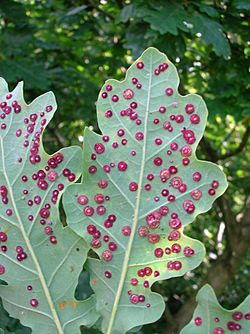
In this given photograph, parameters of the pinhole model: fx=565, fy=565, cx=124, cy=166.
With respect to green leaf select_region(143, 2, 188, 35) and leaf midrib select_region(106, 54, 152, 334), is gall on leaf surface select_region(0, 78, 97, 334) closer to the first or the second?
leaf midrib select_region(106, 54, 152, 334)

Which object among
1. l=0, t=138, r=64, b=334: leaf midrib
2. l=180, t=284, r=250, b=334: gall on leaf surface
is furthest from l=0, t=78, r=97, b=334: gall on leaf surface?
l=180, t=284, r=250, b=334: gall on leaf surface

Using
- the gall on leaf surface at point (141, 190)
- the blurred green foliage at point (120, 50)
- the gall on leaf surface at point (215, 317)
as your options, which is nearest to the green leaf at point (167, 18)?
the blurred green foliage at point (120, 50)

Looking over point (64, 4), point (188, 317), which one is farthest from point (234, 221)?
point (64, 4)

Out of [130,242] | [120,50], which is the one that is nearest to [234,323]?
[130,242]

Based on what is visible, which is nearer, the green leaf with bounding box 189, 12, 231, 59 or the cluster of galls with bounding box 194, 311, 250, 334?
the cluster of galls with bounding box 194, 311, 250, 334

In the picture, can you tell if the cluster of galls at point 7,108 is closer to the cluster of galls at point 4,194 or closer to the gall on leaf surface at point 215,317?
the cluster of galls at point 4,194
